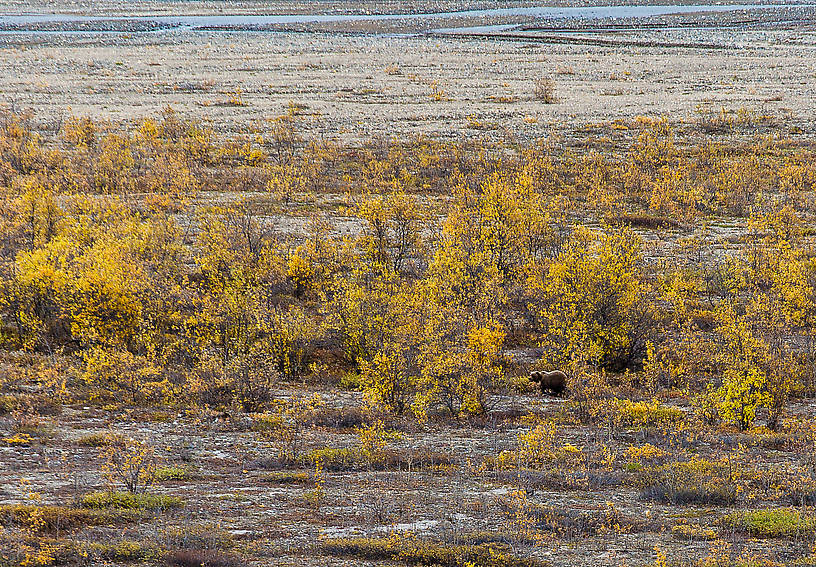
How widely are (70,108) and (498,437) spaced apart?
105 ft

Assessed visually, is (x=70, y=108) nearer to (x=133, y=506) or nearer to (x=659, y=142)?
(x=659, y=142)

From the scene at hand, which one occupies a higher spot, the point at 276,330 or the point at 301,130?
the point at 301,130

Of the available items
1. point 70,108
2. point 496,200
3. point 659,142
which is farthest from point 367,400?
point 70,108

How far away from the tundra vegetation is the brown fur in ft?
0.44

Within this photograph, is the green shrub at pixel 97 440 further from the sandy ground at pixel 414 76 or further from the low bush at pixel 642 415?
the sandy ground at pixel 414 76

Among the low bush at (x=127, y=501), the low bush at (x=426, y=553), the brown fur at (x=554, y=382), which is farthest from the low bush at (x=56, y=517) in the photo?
the brown fur at (x=554, y=382)

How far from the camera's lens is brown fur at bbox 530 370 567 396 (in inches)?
437

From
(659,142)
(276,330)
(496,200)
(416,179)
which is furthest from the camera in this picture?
(659,142)

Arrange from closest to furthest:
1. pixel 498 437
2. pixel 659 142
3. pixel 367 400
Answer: pixel 498 437 → pixel 367 400 → pixel 659 142

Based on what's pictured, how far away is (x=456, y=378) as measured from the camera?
10539 mm

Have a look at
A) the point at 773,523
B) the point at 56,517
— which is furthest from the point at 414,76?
the point at 56,517

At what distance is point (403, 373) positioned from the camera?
34.7 feet

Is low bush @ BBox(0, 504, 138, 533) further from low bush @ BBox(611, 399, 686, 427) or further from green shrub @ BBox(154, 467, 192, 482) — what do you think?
low bush @ BBox(611, 399, 686, 427)

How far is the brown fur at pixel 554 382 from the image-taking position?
36.4 feet
